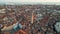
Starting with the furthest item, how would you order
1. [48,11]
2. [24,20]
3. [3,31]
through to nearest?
[48,11] → [24,20] → [3,31]

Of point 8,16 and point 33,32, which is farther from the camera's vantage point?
point 8,16

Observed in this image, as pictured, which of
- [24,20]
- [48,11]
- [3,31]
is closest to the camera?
[3,31]

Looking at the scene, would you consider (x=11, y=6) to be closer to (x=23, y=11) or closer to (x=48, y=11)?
(x=23, y=11)

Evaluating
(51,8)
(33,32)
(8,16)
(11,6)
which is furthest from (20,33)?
(51,8)

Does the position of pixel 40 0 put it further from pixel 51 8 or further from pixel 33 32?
pixel 33 32

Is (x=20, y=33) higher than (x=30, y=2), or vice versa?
(x=30, y=2)

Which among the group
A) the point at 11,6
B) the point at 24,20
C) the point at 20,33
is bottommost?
the point at 20,33

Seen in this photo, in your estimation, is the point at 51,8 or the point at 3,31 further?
the point at 51,8

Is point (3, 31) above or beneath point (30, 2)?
beneath

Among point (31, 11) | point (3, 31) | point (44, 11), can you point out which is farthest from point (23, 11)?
point (3, 31)
